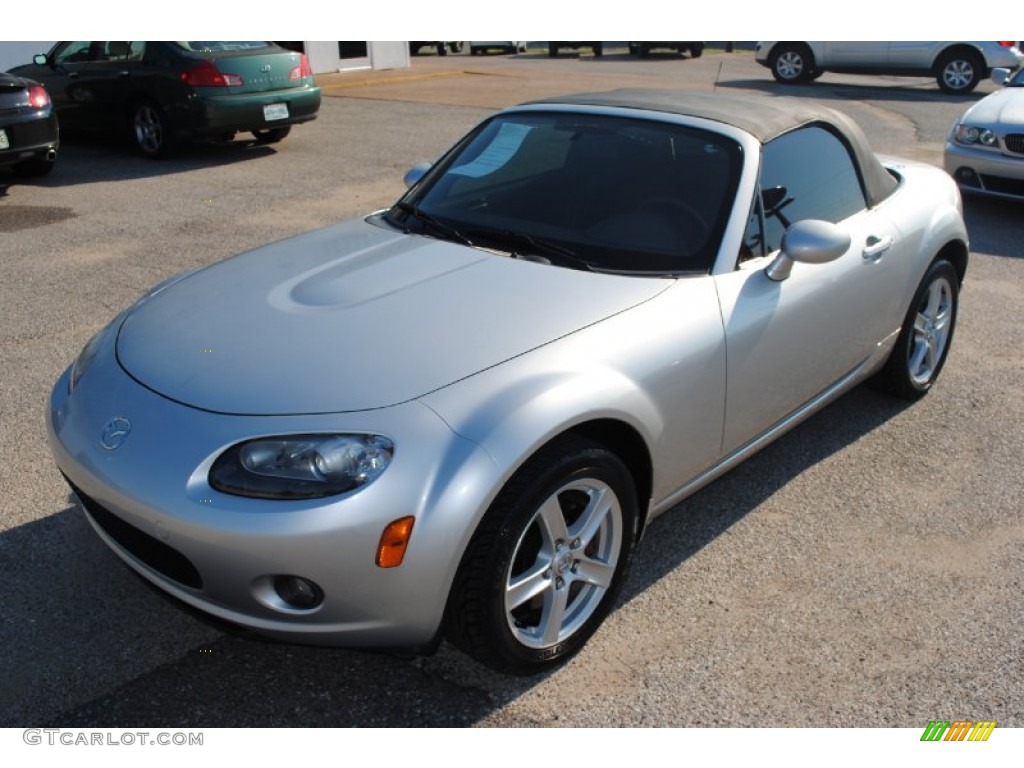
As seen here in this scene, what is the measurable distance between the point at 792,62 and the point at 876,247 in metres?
17.2

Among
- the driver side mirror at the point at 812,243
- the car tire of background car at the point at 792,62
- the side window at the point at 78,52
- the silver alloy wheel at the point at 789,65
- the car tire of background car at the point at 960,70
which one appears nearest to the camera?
the driver side mirror at the point at 812,243

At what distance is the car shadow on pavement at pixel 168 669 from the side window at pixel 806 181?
1.35 m

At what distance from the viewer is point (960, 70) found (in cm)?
1827

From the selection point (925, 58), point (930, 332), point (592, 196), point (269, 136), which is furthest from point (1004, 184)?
point (925, 58)

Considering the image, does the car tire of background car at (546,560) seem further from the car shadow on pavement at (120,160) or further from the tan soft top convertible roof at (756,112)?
the car shadow on pavement at (120,160)

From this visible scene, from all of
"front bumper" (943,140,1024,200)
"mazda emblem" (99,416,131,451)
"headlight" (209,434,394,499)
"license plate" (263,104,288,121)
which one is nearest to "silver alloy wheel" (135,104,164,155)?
"license plate" (263,104,288,121)

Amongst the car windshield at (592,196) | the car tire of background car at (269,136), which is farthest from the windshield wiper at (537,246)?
the car tire of background car at (269,136)

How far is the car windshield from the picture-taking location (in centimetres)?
351

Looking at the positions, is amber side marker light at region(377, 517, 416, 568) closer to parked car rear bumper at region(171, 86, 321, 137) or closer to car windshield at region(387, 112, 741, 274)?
car windshield at region(387, 112, 741, 274)

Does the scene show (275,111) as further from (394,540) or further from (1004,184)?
(394,540)

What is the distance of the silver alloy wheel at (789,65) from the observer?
64.4 ft

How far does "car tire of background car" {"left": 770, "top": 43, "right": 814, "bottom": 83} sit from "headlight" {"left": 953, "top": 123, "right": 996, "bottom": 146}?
1143 cm

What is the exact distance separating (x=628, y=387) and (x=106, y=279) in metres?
4.81
